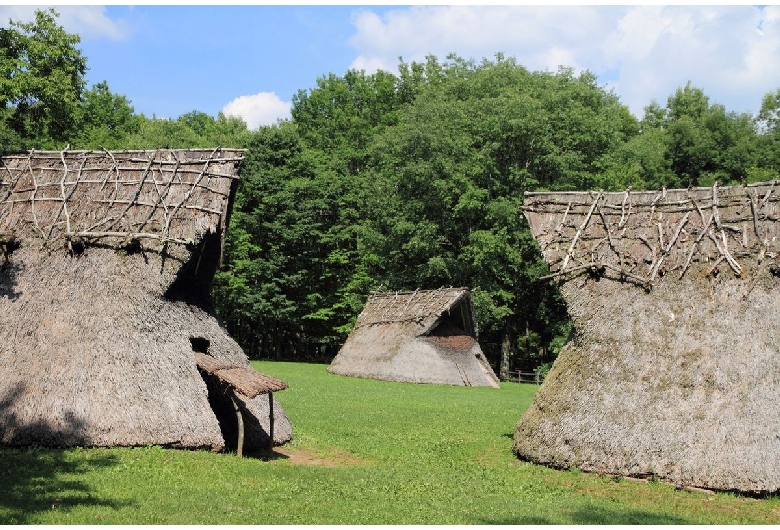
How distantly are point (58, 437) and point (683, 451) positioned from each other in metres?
12.7

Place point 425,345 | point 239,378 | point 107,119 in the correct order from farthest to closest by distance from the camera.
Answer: point 107,119 → point 425,345 → point 239,378

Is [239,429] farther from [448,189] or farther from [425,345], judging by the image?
[448,189]

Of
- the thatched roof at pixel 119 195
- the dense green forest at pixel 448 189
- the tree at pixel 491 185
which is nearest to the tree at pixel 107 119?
the dense green forest at pixel 448 189

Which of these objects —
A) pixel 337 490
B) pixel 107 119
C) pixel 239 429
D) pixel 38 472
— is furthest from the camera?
pixel 107 119

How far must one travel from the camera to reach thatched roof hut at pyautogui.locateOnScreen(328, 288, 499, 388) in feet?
136

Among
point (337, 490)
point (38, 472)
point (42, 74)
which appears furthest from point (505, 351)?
point (38, 472)

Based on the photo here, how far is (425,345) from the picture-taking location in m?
41.9

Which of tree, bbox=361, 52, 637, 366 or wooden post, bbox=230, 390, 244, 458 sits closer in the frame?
wooden post, bbox=230, 390, 244, 458

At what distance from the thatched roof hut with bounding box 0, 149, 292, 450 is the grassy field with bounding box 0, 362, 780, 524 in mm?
818

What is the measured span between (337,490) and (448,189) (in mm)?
36899

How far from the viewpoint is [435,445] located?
68.8ft

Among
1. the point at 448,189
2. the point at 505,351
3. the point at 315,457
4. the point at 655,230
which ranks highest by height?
the point at 448,189

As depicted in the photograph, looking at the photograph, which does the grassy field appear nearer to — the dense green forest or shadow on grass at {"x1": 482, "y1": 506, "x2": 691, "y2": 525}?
shadow on grass at {"x1": 482, "y1": 506, "x2": 691, "y2": 525}

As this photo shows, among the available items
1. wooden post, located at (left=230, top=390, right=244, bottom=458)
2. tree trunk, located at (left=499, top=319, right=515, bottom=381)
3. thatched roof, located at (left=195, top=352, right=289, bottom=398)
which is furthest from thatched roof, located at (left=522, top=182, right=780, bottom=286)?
tree trunk, located at (left=499, top=319, right=515, bottom=381)
